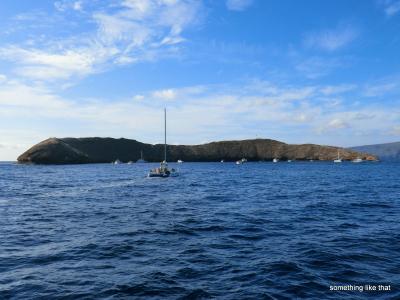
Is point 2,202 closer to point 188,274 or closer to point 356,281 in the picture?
point 188,274

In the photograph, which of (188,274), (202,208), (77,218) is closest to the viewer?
(188,274)

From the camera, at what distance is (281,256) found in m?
19.2

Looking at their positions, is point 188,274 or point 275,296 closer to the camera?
point 275,296

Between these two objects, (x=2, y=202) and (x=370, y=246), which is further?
(x=2, y=202)

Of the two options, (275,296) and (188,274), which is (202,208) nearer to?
(188,274)

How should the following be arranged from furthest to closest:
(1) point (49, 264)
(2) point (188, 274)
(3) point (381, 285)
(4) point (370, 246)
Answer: (4) point (370, 246), (1) point (49, 264), (2) point (188, 274), (3) point (381, 285)

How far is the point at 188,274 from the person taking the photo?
648 inches

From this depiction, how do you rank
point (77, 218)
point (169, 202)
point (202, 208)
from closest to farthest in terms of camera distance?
point (77, 218) → point (202, 208) → point (169, 202)

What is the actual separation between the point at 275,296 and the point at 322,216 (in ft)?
61.9

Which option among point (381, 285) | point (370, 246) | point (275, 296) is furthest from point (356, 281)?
point (370, 246)

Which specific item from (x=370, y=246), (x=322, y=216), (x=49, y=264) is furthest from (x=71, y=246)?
(x=322, y=216)

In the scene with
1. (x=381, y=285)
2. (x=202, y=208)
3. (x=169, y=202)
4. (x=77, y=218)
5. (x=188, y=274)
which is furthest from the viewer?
(x=169, y=202)

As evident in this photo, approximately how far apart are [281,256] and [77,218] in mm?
18206

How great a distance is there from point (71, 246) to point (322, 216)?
65.2 feet
